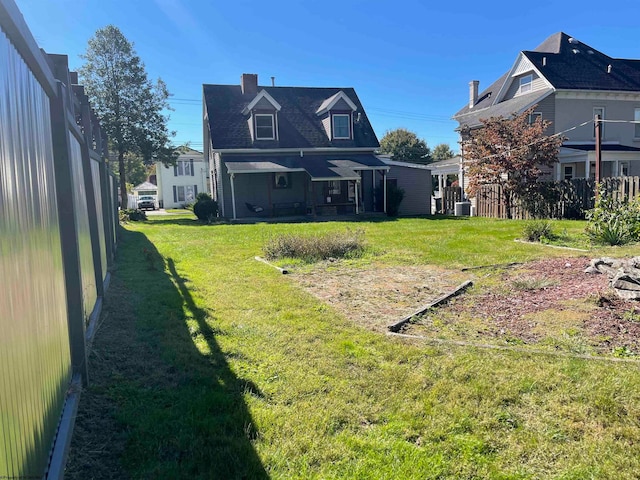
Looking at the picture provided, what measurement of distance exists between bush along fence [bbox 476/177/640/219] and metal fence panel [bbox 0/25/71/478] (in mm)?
17683

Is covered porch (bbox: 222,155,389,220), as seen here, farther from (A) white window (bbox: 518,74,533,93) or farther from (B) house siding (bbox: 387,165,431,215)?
(A) white window (bbox: 518,74,533,93)

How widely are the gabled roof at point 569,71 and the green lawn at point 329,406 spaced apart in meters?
22.3

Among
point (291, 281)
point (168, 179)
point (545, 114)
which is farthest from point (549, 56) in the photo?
point (168, 179)

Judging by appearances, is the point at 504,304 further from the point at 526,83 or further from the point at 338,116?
the point at 526,83

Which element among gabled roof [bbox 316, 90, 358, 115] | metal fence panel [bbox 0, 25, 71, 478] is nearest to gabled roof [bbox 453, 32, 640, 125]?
gabled roof [bbox 316, 90, 358, 115]

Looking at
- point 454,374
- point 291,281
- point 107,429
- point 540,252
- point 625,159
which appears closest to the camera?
point 107,429

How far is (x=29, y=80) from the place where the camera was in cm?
251

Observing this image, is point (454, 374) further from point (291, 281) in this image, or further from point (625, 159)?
point (625, 159)

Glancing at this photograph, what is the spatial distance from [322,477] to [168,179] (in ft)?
147

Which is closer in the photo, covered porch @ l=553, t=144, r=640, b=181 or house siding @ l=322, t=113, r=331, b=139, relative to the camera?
covered porch @ l=553, t=144, r=640, b=181

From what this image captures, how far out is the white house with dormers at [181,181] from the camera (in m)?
44.2

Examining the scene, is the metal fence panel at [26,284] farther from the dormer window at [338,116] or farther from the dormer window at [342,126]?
the dormer window at [342,126]

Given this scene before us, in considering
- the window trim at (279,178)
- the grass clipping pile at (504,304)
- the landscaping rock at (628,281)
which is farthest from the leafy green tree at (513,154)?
the landscaping rock at (628,281)

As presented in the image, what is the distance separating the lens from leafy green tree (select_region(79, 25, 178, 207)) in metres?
27.7
